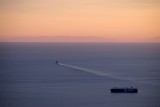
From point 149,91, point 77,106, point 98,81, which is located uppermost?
point 98,81

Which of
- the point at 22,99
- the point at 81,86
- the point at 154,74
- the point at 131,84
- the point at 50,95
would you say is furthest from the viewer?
the point at 154,74

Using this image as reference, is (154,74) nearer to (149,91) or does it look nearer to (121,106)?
(149,91)

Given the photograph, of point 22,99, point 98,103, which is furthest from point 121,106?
point 22,99

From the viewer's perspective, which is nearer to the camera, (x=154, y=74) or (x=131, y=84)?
(x=131, y=84)

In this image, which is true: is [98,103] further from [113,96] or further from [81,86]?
[81,86]

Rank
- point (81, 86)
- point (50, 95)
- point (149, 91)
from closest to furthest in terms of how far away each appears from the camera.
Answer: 1. point (50, 95)
2. point (149, 91)
3. point (81, 86)

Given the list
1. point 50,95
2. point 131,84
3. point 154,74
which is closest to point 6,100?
point 50,95

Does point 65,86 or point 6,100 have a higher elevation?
point 65,86

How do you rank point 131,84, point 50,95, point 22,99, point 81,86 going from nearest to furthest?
point 22,99 < point 50,95 < point 81,86 < point 131,84

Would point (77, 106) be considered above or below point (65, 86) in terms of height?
below
